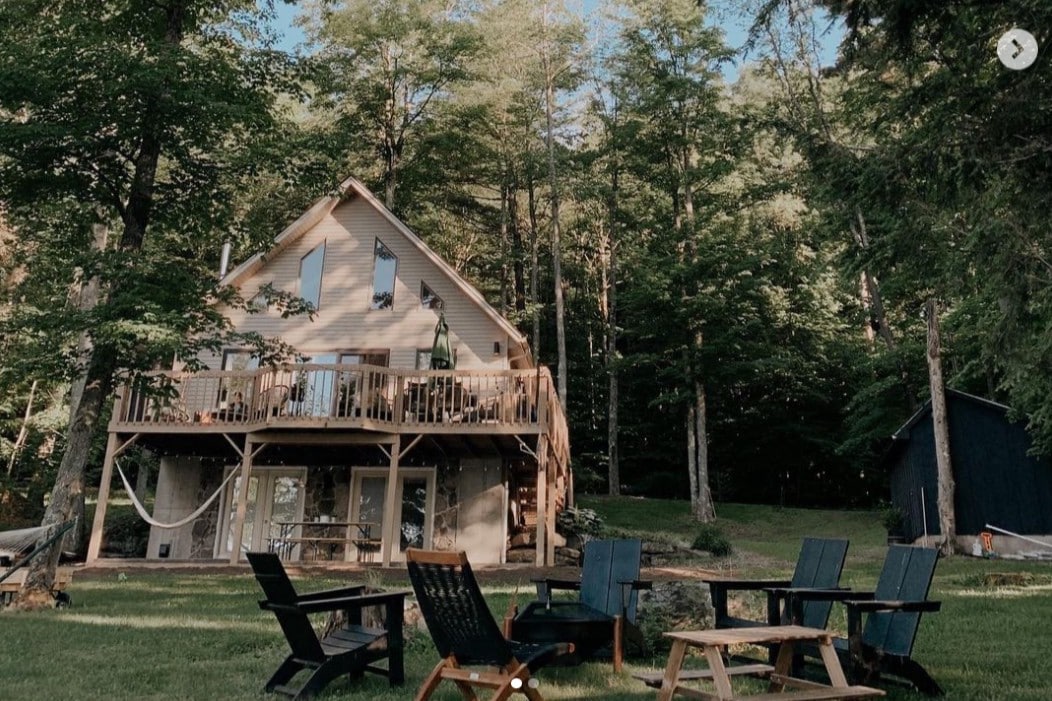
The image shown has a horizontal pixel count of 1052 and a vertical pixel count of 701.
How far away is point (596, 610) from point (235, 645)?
111 inches

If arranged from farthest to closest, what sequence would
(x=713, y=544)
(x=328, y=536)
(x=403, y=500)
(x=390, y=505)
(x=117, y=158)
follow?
(x=403, y=500) < (x=328, y=536) < (x=713, y=544) < (x=390, y=505) < (x=117, y=158)

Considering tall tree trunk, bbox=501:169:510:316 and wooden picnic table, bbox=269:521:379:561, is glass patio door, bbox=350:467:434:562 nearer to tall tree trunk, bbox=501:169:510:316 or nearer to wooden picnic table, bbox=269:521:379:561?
wooden picnic table, bbox=269:521:379:561

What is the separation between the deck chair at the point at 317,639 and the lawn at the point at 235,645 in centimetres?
14

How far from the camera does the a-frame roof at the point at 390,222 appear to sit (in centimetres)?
1555

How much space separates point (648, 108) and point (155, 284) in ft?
55.4

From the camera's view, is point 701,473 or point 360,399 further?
point 701,473

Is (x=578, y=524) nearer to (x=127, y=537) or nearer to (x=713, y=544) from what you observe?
(x=713, y=544)

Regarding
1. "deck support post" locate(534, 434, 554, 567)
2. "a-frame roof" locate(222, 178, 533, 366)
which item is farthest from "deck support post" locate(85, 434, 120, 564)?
"deck support post" locate(534, 434, 554, 567)

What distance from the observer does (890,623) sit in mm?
4324

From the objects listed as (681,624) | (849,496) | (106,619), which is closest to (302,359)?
(106,619)

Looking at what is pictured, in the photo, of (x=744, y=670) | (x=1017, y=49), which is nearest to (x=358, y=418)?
(x=744, y=670)

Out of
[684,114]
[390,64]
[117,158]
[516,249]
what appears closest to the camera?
[117,158]

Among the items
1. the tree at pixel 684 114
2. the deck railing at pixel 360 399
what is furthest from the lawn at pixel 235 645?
the tree at pixel 684 114

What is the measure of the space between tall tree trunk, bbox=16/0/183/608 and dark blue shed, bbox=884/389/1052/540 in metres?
15.4
